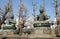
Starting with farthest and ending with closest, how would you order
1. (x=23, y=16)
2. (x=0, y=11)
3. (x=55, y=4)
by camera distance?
1. (x=23, y=16)
2. (x=55, y=4)
3. (x=0, y=11)

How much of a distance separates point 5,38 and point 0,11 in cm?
769

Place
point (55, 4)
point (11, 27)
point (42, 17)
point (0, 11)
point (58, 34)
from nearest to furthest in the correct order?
point (58, 34), point (0, 11), point (42, 17), point (11, 27), point (55, 4)

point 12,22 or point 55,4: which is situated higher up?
point 55,4

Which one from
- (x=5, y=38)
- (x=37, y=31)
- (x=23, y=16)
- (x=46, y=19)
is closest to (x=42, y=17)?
(x=46, y=19)

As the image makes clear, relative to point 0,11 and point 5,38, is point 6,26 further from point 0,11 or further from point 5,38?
point 5,38

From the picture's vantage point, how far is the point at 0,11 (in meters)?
17.6

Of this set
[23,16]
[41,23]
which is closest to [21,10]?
[23,16]

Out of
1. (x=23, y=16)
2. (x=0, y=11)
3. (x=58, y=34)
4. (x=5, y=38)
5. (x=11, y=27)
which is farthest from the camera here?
(x=23, y=16)

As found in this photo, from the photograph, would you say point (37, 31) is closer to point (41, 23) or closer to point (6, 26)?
point (41, 23)

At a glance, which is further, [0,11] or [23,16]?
[23,16]

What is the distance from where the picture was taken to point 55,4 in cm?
3141

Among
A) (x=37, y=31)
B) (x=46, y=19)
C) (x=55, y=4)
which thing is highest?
(x=55, y=4)

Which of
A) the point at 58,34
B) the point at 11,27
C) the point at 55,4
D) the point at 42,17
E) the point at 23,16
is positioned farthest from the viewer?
the point at 23,16

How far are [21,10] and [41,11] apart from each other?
21014mm
